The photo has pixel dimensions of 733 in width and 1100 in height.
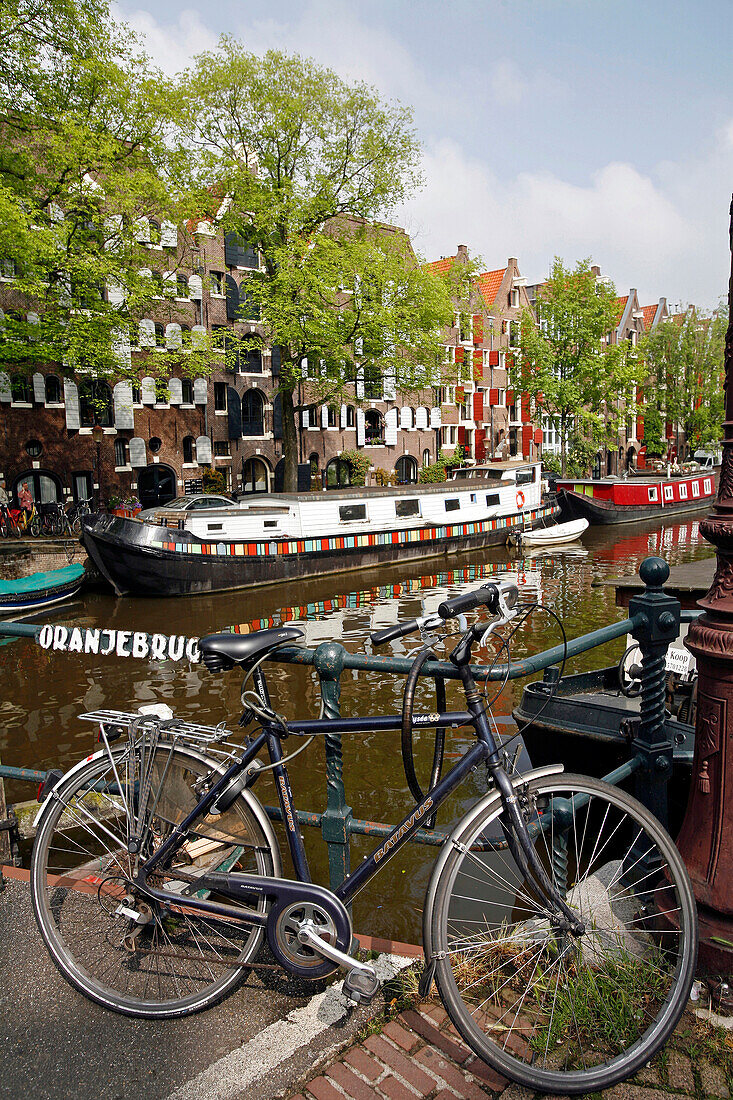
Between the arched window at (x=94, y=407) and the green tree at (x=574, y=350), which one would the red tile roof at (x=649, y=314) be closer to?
the green tree at (x=574, y=350)

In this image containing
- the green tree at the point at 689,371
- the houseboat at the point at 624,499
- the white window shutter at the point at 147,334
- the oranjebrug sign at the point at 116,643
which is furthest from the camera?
the green tree at the point at 689,371

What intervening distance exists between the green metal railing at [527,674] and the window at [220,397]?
1155 inches

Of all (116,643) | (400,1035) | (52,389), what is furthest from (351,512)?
(400,1035)

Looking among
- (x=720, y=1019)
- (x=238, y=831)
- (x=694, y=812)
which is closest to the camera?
(x=720, y=1019)

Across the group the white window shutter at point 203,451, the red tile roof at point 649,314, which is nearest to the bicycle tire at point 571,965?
the white window shutter at point 203,451

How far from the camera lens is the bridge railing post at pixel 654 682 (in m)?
3.06

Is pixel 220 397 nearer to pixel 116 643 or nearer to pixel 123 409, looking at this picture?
pixel 123 409

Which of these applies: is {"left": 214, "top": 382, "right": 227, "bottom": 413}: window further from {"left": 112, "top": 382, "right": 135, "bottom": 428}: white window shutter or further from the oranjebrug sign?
the oranjebrug sign

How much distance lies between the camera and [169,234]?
27422mm

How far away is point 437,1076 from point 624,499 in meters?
34.5

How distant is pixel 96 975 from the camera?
2.59 meters

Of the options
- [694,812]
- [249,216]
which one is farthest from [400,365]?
[694,812]

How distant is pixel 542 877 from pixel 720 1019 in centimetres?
77

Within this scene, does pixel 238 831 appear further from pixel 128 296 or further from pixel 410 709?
pixel 128 296
